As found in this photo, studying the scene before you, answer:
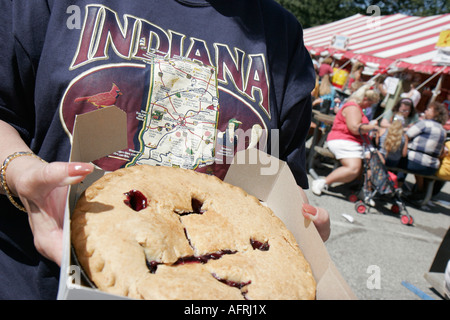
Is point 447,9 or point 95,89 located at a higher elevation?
point 447,9

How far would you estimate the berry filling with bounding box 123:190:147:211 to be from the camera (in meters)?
→ 0.99

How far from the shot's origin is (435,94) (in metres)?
9.95

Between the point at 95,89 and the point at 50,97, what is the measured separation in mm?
→ 140

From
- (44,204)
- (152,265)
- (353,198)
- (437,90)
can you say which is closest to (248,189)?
(152,265)

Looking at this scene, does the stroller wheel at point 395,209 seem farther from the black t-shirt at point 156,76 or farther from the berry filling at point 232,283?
the berry filling at point 232,283

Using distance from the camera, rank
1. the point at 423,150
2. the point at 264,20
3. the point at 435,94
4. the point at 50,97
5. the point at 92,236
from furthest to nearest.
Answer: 1. the point at 435,94
2. the point at 423,150
3. the point at 264,20
4. the point at 50,97
5. the point at 92,236

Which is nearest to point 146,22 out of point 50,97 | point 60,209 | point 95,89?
point 95,89

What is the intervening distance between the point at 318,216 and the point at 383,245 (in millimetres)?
4344

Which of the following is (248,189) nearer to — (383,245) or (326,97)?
(383,245)

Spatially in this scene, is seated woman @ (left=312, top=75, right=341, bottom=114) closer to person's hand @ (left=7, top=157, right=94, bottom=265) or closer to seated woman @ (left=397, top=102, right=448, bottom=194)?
seated woman @ (left=397, top=102, right=448, bottom=194)

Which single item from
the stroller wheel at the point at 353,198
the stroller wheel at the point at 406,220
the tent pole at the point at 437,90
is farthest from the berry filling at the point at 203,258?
the tent pole at the point at 437,90

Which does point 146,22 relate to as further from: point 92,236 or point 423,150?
point 423,150

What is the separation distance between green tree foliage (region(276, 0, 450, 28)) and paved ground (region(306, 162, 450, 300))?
3436 centimetres

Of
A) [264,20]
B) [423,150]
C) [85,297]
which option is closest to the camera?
[85,297]
